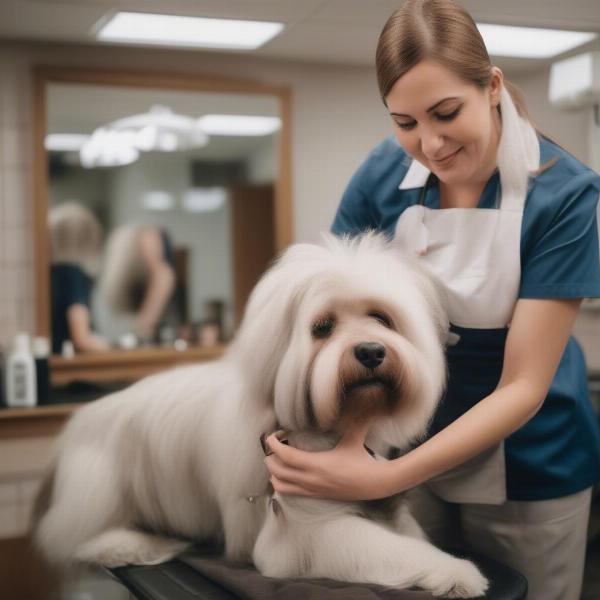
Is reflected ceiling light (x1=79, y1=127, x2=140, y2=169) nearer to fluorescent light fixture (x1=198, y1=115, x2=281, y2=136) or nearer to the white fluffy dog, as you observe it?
fluorescent light fixture (x1=198, y1=115, x2=281, y2=136)

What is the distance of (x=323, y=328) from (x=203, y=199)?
7.29 ft

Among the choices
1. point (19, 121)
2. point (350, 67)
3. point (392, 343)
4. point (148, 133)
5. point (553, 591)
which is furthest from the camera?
point (148, 133)

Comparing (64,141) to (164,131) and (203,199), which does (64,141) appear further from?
(203,199)

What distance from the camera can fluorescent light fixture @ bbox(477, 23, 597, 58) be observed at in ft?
4.12

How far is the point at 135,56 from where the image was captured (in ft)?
10.4

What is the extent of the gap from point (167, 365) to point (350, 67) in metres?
1.67

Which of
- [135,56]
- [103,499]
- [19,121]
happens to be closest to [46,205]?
[19,121]

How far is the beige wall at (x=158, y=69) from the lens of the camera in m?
2.87

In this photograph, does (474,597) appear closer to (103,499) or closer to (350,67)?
(103,499)

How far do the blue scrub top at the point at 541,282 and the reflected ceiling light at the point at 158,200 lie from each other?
185 centimetres

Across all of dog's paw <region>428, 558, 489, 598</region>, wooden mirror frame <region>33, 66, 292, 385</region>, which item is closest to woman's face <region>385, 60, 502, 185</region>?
dog's paw <region>428, 558, 489, 598</region>

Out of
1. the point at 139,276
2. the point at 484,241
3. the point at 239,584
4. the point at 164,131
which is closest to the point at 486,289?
the point at 484,241

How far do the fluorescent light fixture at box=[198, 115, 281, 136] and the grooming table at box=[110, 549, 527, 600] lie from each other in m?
2.18

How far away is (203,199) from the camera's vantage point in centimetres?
332
